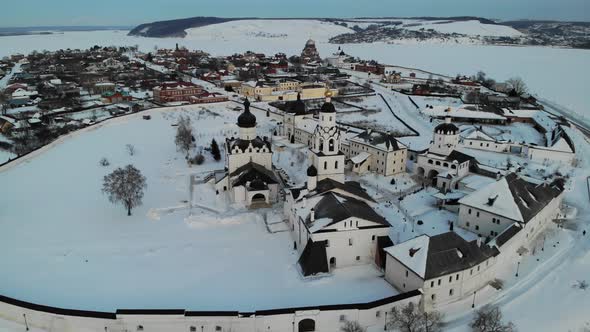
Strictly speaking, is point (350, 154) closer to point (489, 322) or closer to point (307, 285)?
point (307, 285)

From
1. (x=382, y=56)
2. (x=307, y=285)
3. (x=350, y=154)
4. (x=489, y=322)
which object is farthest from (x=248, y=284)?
(x=382, y=56)

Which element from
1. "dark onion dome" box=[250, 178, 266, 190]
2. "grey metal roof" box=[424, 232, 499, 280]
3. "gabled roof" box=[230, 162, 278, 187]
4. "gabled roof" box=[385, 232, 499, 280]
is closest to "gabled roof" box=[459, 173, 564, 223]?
"gabled roof" box=[385, 232, 499, 280]

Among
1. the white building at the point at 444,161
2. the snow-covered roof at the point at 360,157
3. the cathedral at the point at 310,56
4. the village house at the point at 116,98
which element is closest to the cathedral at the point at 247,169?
the snow-covered roof at the point at 360,157

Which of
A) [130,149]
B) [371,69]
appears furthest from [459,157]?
[371,69]

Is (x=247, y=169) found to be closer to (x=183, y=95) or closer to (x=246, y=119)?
(x=246, y=119)

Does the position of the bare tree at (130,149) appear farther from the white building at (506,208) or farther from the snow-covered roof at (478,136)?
the snow-covered roof at (478,136)

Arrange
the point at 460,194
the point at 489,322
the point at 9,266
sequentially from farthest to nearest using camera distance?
the point at 460,194, the point at 9,266, the point at 489,322
